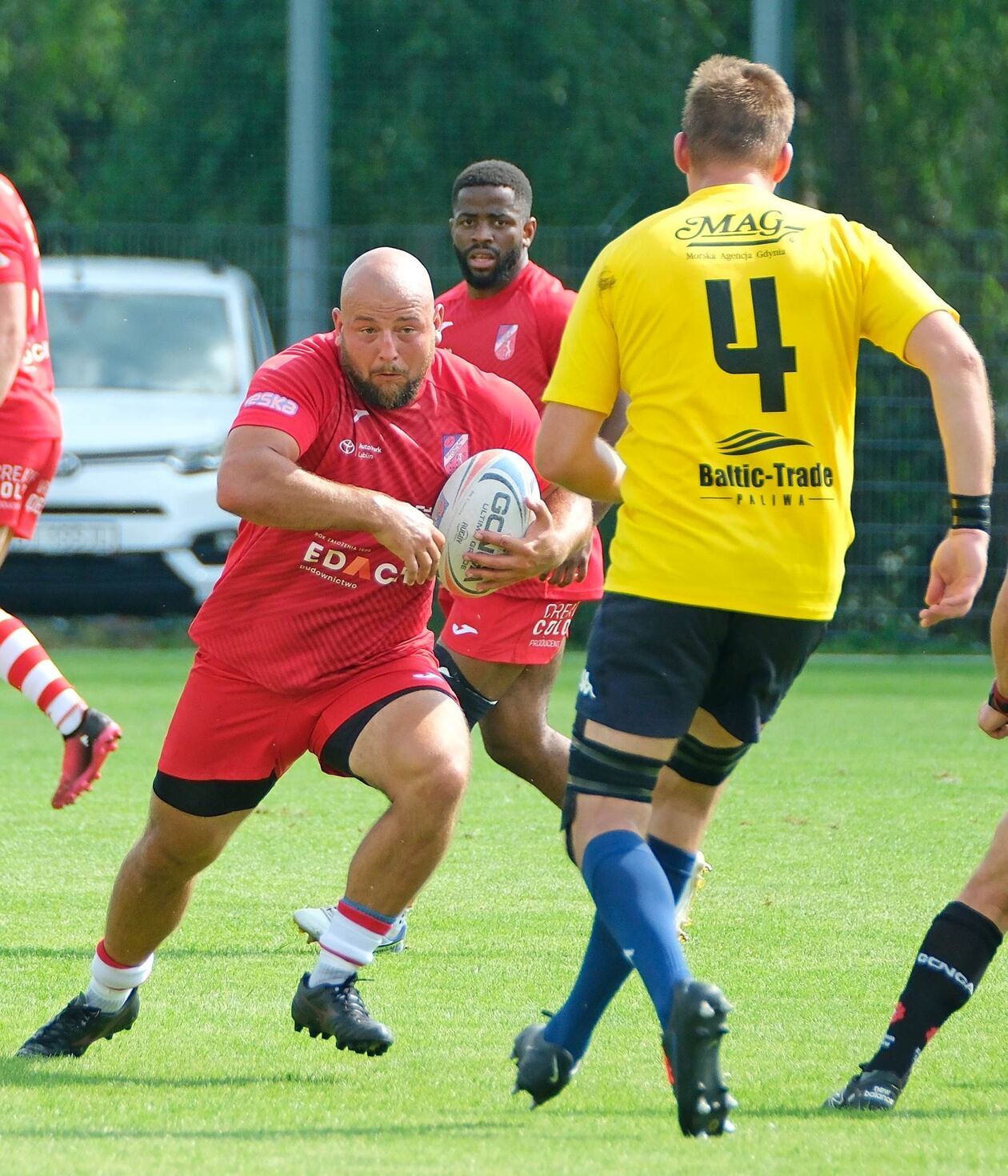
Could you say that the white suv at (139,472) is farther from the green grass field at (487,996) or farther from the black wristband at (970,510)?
the black wristband at (970,510)

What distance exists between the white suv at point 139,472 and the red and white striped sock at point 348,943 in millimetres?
9661

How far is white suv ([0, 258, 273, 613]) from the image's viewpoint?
14.3 metres

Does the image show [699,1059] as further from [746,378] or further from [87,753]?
[87,753]

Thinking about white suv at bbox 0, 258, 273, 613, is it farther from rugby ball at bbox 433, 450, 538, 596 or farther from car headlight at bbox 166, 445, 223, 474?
rugby ball at bbox 433, 450, 538, 596

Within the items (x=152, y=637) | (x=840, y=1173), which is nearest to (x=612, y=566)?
(x=840, y=1173)

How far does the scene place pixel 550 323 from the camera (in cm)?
728

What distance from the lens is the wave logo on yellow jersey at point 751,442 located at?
4141mm

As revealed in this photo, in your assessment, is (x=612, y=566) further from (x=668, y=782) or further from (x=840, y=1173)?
(x=840, y=1173)

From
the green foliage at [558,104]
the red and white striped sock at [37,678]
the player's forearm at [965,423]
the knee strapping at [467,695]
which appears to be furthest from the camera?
the green foliage at [558,104]

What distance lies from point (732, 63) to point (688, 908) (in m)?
2.90

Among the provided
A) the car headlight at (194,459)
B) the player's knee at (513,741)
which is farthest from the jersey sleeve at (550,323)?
the car headlight at (194,459)

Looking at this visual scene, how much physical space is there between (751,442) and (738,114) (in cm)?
70

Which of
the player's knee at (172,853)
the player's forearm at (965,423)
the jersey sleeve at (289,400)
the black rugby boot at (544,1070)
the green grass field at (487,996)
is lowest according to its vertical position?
the green grass field at (487,996)

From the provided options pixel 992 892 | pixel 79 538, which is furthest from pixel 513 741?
pixel 79 538
